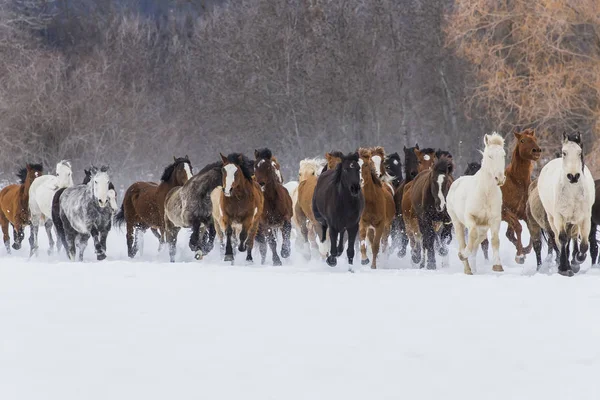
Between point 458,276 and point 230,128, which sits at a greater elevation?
point 230,128

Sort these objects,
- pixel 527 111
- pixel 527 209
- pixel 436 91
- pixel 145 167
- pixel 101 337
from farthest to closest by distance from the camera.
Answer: pixel 145 167, pixel 436 91, pixel 527 111, pixel 527 209, pixel 101 337

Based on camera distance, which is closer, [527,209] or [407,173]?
[527,209]

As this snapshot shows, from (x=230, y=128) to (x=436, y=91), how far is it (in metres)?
10.4

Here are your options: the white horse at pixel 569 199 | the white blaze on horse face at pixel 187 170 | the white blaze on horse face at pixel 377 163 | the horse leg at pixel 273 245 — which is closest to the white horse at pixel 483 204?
the white horse at pixel 569 199

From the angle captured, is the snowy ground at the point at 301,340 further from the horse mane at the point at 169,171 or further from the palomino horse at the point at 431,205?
the horse mane at the point at 169,171

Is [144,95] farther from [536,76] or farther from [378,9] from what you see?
[536,76]

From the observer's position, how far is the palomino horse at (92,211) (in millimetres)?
15859

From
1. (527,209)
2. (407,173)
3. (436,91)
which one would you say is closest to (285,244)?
(407,173)

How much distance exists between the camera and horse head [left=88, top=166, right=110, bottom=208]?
15.7 m

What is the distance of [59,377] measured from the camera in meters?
6.26

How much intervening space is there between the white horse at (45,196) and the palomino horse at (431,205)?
23.3 ft

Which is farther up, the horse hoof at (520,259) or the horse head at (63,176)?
the horse head at (63,176)

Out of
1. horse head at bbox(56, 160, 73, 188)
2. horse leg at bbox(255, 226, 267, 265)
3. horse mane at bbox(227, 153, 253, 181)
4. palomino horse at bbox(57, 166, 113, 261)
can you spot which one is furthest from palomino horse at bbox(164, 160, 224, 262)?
horse head at bbox(56, 160, 73, 188)

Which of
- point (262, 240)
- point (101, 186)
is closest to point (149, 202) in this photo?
point (101, 186)
